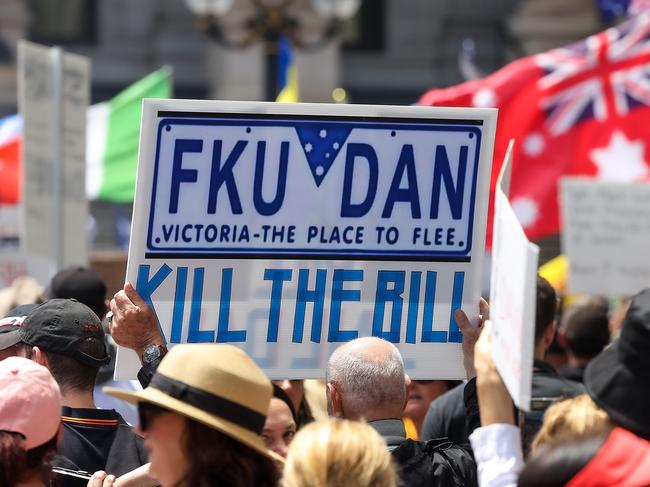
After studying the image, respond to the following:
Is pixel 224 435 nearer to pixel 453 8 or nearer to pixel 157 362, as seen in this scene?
pixel 157 362

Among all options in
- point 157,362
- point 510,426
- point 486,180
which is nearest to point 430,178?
point 486,180

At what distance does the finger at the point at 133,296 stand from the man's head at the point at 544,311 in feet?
4.84

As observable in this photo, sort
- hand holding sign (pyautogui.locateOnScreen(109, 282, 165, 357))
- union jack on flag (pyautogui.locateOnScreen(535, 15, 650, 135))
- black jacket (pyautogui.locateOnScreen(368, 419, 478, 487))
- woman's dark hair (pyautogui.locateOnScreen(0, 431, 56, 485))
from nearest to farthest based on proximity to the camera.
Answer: woman's dark hair (pyautogui.locateOnScreen(0, 431, 56, 485)) → black jacket (pyautogui.locateOnScreen(368, 419, 478, 487)) → hand holding sign (pyautogui.locateOnScreen(109, 282, 165, 357)) → union jack on flag (pyautogui.locateOnScreen(535, 15, 650, 135))

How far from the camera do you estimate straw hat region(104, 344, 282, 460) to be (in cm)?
277

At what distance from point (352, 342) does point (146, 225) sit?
2.00ft

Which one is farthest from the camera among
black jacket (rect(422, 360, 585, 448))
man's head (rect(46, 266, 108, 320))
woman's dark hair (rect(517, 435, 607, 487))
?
man's head (rect(46, 266, 108, 320))

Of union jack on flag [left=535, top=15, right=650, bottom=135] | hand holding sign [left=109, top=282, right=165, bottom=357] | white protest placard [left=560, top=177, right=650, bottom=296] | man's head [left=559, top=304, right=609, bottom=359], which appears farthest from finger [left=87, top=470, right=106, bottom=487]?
union jack on flag [left=535, top=15, right=650, bottom=135]

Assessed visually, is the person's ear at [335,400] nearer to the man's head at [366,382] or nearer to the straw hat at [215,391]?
the man's head at [366,382]

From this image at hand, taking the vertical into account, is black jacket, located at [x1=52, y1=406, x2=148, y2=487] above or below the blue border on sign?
below

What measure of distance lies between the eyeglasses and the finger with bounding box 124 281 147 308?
87 cm

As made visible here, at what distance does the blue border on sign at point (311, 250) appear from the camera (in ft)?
12.4

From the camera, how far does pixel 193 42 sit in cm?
2641

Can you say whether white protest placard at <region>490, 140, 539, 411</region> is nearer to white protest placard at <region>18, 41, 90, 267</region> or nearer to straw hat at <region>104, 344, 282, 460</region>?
straw hat at <region>104, 344, 282, 460</region>

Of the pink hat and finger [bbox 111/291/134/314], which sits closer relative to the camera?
the pink hat
